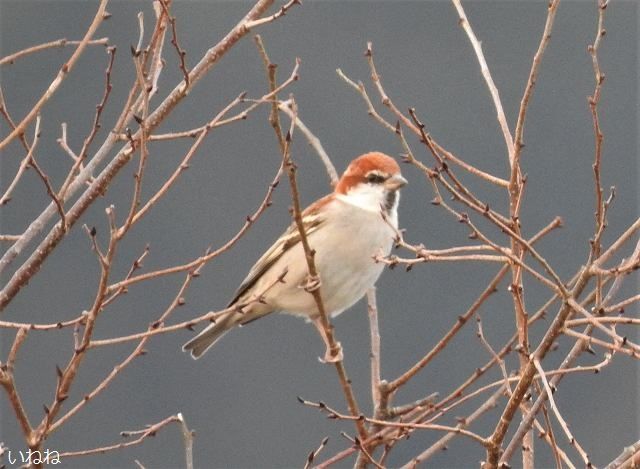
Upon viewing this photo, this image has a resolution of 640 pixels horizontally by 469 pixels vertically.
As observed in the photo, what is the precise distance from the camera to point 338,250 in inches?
194

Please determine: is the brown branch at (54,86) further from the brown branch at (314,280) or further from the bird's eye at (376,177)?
the bird's eye at (376,177)

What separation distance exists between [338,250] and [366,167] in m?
0.35

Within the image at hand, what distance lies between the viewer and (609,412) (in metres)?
15.1

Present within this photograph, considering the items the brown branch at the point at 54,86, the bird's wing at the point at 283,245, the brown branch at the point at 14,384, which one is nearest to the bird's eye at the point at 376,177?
the bird's wing at the point at 283,245

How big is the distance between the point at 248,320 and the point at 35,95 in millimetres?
11866

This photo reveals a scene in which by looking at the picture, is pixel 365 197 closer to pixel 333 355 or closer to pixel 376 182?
pixel 376 182

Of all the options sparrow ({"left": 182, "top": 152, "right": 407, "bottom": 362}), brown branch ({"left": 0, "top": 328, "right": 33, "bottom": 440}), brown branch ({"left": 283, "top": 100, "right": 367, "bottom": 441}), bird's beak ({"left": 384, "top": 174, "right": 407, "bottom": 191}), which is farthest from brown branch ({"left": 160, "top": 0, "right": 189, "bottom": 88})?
bird's beak ({"left": 384, "top": 174, "right": 407, "bottom": 191})

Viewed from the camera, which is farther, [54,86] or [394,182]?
[394,182]

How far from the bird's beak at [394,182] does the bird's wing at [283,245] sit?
0.26 meters

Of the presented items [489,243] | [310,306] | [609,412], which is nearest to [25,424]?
[489,243]

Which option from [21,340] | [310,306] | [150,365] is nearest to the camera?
[21,340]

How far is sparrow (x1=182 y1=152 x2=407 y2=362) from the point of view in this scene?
16.0 ft

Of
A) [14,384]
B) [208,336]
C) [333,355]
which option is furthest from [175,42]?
[208,336]

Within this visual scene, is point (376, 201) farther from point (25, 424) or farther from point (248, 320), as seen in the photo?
point (25, 424)
